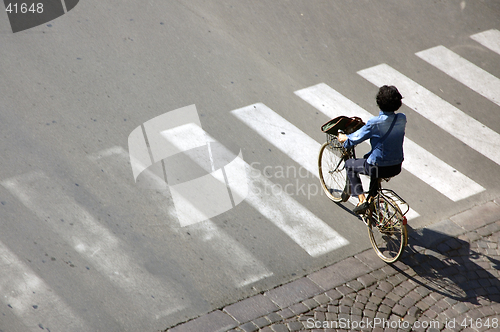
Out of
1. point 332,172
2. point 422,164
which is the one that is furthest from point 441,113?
point 332,172

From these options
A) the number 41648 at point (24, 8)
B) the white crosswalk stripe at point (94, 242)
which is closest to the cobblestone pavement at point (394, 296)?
the white crosswalk stripe at point (94, 242)

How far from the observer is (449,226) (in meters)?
7.11

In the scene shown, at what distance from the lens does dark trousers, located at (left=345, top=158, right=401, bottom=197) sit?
20.1ft

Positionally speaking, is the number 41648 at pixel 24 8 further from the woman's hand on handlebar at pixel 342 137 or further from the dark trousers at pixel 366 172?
the dark trousers at pixel 366 172

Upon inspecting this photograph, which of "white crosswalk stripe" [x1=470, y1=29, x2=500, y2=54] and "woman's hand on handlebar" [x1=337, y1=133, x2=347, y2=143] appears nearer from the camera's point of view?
"woman's hand on handlebar" [x1=337, y1=133, x2=347, y2=143]

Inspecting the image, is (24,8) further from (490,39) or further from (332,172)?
(490,39)

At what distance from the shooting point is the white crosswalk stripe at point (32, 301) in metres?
5.28

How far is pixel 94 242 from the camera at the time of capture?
244 inches

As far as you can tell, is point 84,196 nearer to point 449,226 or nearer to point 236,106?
point 236,106

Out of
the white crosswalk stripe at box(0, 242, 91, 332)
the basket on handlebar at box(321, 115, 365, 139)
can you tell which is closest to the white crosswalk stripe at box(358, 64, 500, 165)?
the basket on handlebar at box(321, 115, 365, 139)

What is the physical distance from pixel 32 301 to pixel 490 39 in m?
10.4

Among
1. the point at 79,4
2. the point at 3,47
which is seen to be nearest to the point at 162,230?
the point at 3,47

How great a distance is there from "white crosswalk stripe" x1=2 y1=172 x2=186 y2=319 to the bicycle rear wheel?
2.60m

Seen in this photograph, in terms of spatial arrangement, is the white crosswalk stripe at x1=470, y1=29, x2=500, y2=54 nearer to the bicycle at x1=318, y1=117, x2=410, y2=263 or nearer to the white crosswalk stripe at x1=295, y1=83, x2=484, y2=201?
the white crosswalk stripe at x1=295, y1=83, x2=484, y2=201
